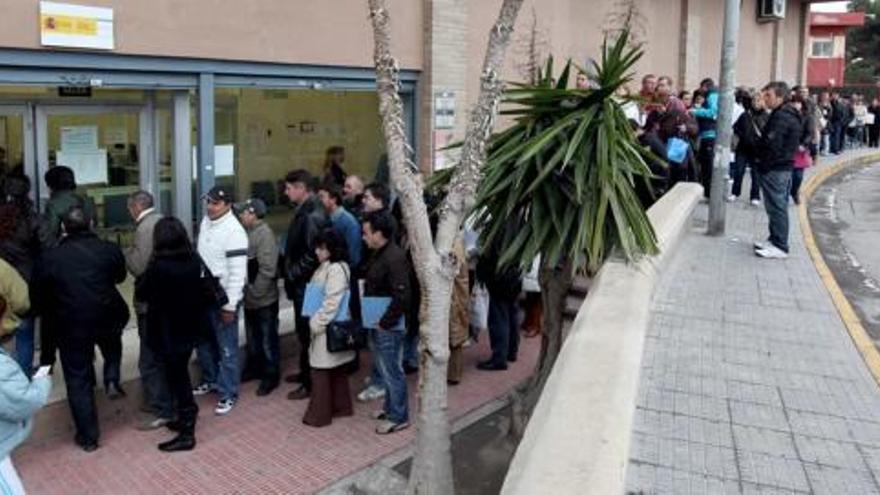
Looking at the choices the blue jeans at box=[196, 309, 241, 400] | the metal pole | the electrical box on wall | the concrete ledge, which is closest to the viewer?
the concrete ledge

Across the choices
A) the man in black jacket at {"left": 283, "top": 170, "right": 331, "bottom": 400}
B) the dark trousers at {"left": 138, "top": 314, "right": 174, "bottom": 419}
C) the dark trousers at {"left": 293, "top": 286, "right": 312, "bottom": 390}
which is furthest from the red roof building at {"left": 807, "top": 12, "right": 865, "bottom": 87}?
the dark trousers at {"left": 138, "top": 314, "right": 174, "bottom": 419}

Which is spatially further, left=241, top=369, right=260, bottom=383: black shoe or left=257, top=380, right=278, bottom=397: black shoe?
left=241, top=369, right=260, bottom=383: black shoe

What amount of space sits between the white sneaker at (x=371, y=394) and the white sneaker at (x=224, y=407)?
1088 millimetres

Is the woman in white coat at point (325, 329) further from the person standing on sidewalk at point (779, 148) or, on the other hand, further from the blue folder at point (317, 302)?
the person standing on sidewalk at point (779, 148)

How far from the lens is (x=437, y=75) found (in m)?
11.6

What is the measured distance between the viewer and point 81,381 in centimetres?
644

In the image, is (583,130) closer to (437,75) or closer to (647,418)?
(647,418)

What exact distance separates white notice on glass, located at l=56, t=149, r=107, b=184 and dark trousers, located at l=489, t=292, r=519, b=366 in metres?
4.02

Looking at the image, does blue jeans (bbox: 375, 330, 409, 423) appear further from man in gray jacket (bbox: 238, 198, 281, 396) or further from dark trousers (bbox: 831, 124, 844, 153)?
dark trousers (bbox: 831, 124, 844, 153)

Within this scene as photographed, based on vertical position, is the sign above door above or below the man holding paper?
above

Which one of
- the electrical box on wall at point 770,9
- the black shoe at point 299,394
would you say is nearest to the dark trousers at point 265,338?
the black shoe at point 299,394

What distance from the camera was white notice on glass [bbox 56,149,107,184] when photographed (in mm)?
8413

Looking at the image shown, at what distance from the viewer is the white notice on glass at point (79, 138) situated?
27.5 ft

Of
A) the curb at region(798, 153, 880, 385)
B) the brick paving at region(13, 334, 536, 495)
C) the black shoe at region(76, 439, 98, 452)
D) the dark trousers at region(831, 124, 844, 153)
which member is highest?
the dark trousers at region(831, 124, 844, 153)
